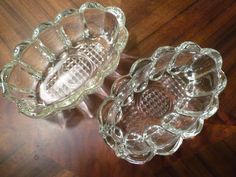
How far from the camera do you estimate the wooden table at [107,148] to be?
61 centimetres

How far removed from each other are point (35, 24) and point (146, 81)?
23cm

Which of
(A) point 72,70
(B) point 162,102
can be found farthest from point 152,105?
(A) point 72,70

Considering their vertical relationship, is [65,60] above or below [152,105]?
above

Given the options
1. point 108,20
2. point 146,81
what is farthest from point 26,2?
point 146,81

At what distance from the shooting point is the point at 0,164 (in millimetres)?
620

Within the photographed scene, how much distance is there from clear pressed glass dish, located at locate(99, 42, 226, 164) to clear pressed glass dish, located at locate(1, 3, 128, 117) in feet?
0.17

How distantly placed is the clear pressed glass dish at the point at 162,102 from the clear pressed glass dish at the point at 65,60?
0.17ft

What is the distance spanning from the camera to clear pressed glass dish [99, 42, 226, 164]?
59cm

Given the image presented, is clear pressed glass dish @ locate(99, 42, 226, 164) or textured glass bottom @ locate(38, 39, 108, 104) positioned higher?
textured glass bottom @ locate(38, 39, 108, 104)

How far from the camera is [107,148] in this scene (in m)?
0.62

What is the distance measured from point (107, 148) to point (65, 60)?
0.19m

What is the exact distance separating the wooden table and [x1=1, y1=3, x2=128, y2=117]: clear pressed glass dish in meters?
0.03

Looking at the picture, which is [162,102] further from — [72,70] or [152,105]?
[72,70]

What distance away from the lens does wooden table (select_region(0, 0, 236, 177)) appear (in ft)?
1.99
